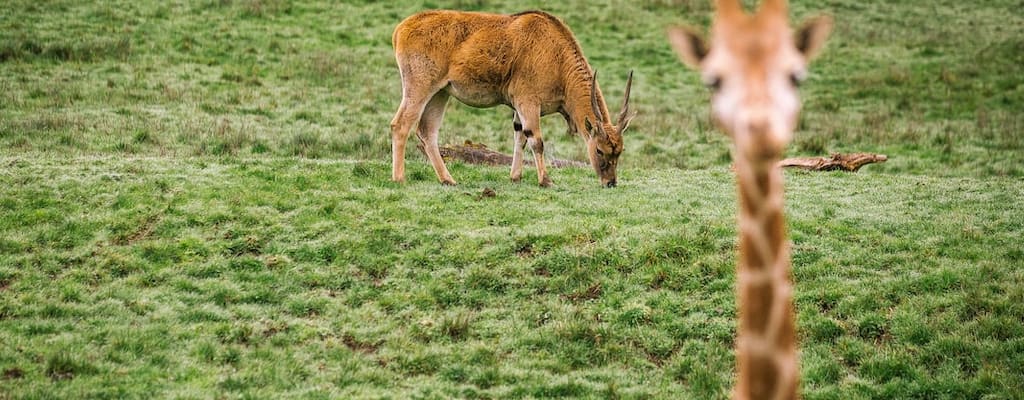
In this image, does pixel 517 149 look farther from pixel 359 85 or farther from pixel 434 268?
pixel 359 85

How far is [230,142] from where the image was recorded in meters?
18.8

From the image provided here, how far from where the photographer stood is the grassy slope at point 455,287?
9062 millimetres

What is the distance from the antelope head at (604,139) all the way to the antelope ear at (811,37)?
457 inches

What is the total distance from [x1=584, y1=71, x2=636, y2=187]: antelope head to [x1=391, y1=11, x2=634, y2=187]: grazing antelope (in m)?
0.02

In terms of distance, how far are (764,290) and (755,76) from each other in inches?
25.1

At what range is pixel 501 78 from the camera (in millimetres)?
15000

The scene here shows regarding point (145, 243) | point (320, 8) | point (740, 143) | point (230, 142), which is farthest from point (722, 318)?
point (320, 8)

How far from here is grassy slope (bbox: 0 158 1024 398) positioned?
9062 mm

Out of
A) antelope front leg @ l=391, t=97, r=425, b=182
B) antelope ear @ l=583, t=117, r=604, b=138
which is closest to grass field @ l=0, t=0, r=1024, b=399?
antelope front leg @ l=391, t=97, r=425, b=182

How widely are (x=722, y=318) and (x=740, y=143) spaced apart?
825 cm

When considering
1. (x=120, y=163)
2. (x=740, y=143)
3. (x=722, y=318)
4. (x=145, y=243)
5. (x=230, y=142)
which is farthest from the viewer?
(x=230, y=142)

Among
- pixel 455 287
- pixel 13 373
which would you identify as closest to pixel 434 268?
pixel 455 287

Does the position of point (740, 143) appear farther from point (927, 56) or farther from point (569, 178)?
point (927, 56)

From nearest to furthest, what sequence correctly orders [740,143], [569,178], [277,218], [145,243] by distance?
[740,143] → [145,243] → [277,218] → [569,178]
